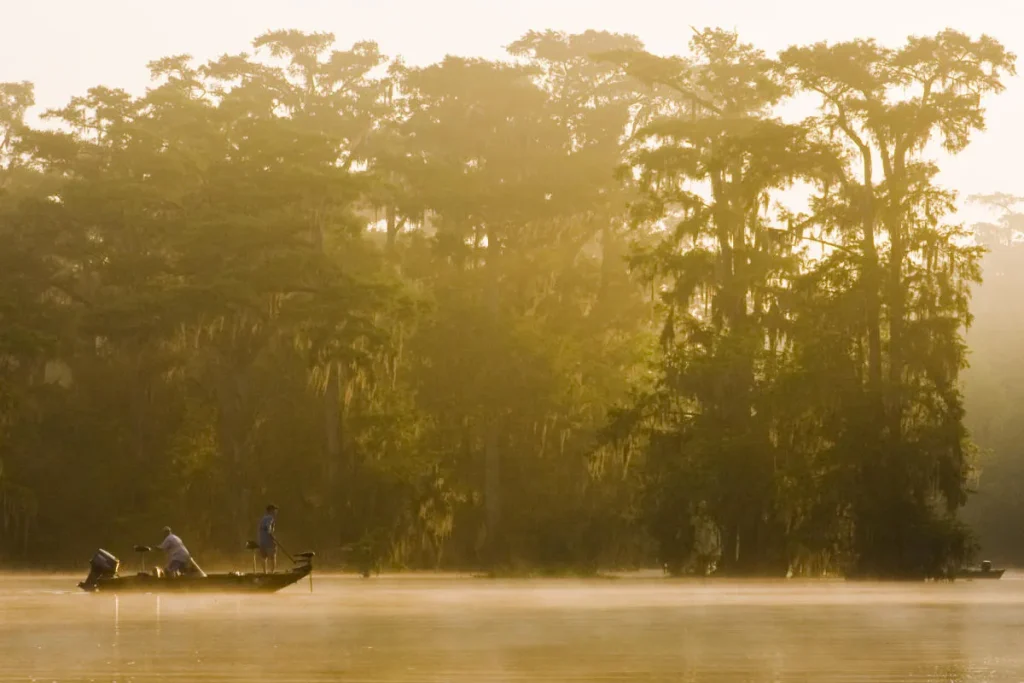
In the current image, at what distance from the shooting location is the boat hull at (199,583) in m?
40.7

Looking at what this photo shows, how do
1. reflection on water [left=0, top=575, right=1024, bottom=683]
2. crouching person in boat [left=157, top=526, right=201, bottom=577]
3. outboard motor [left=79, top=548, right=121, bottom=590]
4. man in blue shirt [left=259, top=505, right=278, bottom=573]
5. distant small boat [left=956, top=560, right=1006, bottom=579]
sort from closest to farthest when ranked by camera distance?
reflection on water [left=0, top=575, right=1024, bottom=683] → outboard motor [left=79, top=548, right=121, bottom=590] → crouching person in boat [left=157, top=526, right=201, bottom=577] → man in blue shirt [left=259, top=505, right=278, bottom=573] → distant small boat [left=956, top=560, right=1006, bottom=579]

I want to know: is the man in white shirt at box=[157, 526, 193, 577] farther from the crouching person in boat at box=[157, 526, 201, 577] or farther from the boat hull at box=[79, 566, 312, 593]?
the boat hull at box=[79, 566, 312, 593]

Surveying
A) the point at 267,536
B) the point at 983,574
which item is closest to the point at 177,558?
the point at 267,536

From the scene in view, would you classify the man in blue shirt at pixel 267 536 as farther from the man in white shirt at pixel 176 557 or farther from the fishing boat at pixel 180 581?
the fishing boat at pixel 180 581

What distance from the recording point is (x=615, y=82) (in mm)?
80500

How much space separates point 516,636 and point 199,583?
16.4 metres

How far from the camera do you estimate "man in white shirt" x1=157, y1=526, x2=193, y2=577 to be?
4286 centimetres

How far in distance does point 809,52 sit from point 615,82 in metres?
24.0

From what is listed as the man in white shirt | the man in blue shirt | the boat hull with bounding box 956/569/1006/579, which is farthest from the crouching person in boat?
the boat hull with bounding box 956/569/1006/579

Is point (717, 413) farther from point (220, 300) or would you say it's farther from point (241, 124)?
point (241, 124)

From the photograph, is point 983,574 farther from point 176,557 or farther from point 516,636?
point 516,636

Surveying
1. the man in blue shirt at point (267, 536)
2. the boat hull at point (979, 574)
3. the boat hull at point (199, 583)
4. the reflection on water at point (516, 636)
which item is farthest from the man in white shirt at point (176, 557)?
the boat hull at point (979, 574)

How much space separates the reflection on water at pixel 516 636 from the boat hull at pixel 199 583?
31 cm

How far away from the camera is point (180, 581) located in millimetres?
41562
